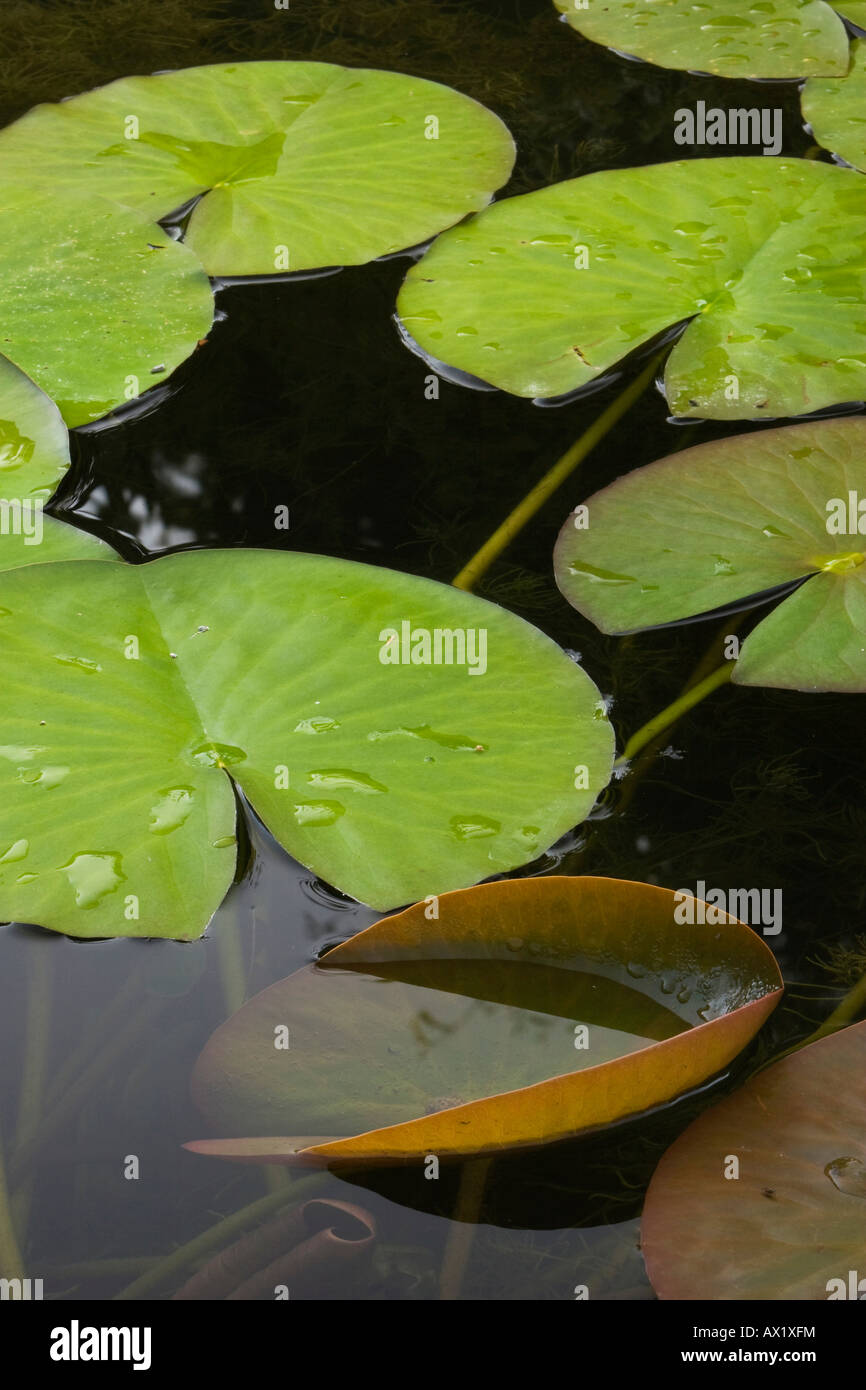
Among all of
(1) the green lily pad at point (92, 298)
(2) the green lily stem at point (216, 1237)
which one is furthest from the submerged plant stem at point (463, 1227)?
(1) the green lily pad at point (92, 298)

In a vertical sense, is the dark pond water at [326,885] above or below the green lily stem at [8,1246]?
above

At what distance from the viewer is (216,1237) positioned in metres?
0.92

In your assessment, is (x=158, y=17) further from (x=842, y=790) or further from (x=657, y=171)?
(x=842, y=790)

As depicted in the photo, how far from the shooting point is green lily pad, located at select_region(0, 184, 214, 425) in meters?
1.65

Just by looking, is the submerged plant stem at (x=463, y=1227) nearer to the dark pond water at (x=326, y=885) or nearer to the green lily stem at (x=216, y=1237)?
the dark pond water at (x=326, y=885)

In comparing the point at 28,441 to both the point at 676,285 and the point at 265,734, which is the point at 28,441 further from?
the point at 676,285

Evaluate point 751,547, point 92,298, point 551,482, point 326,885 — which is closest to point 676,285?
point 551,482

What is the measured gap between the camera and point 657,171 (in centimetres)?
196

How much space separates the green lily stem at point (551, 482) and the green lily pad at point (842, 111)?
2.04 feet

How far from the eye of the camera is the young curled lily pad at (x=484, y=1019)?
952mm

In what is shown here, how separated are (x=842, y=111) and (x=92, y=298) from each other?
1.39 meters

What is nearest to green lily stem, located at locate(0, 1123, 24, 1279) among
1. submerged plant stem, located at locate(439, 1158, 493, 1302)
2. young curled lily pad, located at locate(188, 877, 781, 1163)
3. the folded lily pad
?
young curled lily pad, located at locate(188, 877, 781, 1163)

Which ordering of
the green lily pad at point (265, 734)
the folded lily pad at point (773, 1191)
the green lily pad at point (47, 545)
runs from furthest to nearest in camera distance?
the green lily pad at point (47, 545) < the green lily pad at point (265, 734) < the folded lily pad at point (773, 1191)
